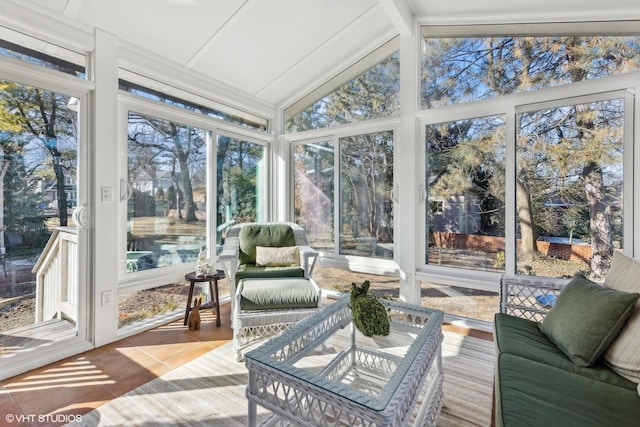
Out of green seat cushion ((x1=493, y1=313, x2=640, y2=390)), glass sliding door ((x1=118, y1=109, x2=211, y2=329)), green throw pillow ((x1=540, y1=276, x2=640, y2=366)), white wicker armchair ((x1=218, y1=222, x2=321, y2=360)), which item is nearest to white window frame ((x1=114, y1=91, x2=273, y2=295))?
glass sliding door ((x1=118, y1=109, x2=211, y2=329))

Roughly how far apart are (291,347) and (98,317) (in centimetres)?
186

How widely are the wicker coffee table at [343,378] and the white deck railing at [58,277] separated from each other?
1822 mm

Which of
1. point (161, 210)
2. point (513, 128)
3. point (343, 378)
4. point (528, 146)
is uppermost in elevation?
point (513, 128)

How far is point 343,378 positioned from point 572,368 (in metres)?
1.11

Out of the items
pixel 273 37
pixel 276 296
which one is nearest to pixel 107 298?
pixel 276 296

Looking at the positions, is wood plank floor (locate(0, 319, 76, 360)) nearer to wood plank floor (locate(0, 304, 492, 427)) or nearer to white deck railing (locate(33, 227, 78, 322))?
white deck railing (locate(33, 227, 78, 322))

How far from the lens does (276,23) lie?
2830 mm

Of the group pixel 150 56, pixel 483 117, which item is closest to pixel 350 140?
pixel 483 117

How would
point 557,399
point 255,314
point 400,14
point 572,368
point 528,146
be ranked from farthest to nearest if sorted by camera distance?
point 400,14, point 528,146, point 255,314, point 572,368, point 557,399

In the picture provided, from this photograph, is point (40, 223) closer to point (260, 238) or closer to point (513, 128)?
point (260, 238)

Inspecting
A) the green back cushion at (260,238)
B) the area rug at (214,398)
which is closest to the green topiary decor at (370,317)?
the area rug at (214,398)

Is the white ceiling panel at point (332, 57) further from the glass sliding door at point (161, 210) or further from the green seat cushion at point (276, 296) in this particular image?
the green seat cushion at point (276, 296)

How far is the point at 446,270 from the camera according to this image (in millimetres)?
3051

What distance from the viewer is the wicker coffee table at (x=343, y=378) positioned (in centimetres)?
107
